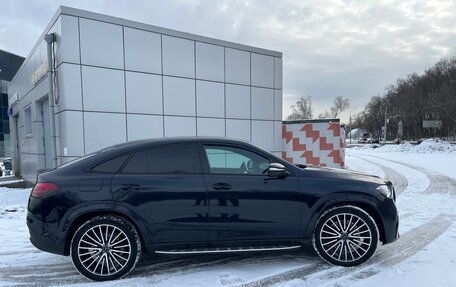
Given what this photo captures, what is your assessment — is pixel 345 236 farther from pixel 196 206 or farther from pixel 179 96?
pixel 179 96

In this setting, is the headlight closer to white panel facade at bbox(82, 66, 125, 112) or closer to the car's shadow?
the car's shadow

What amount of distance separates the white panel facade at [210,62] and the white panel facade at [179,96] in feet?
1.73

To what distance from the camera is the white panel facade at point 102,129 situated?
907 cm

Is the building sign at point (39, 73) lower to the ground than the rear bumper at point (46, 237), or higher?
higher

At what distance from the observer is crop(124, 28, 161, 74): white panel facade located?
9.66 metres

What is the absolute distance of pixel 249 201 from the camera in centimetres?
417

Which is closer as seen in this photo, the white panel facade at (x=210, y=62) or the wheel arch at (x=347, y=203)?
the wheel arch at (x=347, y=203)

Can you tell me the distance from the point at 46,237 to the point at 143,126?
20.5 feet

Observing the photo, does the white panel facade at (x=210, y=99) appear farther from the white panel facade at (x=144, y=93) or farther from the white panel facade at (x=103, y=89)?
the white panel facade at (x=103, y=89)

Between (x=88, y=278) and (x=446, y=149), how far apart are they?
101 feet

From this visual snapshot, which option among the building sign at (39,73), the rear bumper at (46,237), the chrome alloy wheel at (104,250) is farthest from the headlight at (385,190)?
the building sign at (39,73)

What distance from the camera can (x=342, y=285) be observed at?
3773 mm

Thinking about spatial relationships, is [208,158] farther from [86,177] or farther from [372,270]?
[372,270]

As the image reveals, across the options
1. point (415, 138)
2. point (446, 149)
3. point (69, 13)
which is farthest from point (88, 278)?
point (415, 138)
